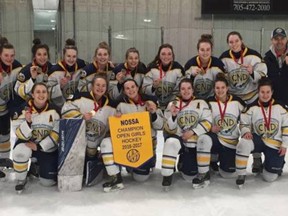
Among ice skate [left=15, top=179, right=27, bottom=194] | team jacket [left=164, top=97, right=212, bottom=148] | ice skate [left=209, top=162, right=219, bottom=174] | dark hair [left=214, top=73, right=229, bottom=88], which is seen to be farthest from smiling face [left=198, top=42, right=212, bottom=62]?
ice skate [left=15, top=179, right=27, bottom=194]

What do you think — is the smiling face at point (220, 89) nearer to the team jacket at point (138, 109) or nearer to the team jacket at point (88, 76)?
the team jacket at point (138, 109)

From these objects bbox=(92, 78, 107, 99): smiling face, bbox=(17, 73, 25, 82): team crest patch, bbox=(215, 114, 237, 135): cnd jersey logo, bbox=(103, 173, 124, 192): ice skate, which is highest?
bbox=(17, 73, 25, 82): team crest patch

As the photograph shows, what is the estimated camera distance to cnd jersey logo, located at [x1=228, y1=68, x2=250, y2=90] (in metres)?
3.30

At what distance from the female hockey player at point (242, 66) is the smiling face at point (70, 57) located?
3.98ft

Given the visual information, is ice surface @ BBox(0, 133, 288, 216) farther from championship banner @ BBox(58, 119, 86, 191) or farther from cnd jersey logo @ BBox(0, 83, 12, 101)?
cnd jersey logo @ BBox(0, 83, 12, 101)

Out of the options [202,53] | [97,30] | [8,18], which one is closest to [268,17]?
[97,30]

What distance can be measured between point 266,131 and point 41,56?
1.85 metres

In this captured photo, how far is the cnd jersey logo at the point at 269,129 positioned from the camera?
9.98 ft

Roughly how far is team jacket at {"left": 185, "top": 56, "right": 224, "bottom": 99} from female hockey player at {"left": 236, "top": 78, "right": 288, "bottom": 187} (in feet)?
1.19

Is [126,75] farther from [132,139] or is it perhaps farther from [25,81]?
[25,81]

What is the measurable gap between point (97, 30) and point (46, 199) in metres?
6.88

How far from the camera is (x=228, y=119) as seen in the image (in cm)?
305

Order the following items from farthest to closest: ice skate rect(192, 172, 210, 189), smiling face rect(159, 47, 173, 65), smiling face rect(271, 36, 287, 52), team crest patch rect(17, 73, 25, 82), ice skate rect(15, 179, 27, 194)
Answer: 1. smiling face rect(271, 36, 287, 52)
2. smiling face rect(159, 47, 173, 65)
3. team crest patch rect(17, 73, 25, 82)
4. ice skate rect(192, 172, 210, 189)
5. ice skate rect(15, 179, 27, 194)

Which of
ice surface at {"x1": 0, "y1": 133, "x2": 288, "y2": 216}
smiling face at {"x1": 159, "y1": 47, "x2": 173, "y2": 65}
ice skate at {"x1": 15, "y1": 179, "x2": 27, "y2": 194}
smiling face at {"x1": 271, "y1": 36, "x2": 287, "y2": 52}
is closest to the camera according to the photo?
ice surface at {"x1": 0, "y1": 133, "x2": 288, "y2": 216}
